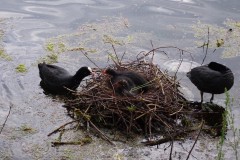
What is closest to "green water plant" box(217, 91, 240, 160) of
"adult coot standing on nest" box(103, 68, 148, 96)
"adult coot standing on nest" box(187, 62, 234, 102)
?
"adult coot standing on nest" box(187, 62, 234, 102)

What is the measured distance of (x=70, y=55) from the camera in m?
8.62

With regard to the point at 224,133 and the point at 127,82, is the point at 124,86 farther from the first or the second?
the point at 224,133

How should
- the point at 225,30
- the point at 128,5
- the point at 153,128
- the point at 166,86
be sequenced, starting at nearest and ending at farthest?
the point at 153,128 < the point at 166,86 < the point at 225,30 < the point at 128,5

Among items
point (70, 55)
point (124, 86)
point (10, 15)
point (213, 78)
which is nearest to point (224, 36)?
point (213, 78)

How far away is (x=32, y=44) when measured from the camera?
360 inches

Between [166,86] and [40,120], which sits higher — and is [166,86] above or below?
above

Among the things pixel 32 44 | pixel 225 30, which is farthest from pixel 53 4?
pixel 225 30

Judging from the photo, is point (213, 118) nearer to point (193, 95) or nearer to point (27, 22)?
point (193, 95)

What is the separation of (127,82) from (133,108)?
515 mm

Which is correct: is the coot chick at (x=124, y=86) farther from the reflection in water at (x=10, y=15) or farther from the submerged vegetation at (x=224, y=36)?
the reflection in water at (x=10, y=15)

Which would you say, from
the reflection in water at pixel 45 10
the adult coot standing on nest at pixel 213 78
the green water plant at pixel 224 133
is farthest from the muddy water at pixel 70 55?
the adult coot standing on nest at pixel 213 78

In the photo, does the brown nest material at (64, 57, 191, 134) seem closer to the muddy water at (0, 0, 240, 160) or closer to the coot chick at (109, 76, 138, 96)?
the coot chick at (109, 76, 138, 96)

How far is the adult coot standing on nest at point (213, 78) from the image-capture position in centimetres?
669

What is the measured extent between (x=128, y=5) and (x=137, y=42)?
2.24 m
